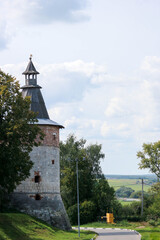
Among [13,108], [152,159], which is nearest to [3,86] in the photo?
[13,108]

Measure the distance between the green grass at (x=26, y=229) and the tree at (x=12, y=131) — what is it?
324 cm

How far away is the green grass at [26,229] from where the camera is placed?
4219 centimetres

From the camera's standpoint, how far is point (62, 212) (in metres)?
56.2

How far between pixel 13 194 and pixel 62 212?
Result: 5.81 m

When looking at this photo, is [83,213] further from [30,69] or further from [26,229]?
[26,229]

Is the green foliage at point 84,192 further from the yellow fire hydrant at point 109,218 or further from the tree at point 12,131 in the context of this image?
the tree at point 12,131

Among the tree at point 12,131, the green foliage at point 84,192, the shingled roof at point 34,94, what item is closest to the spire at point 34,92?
the shingled roof at point 34,94

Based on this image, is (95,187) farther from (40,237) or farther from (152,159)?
(40,237)

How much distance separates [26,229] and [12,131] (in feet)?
30.7

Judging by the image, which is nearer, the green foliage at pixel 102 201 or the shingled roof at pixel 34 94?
the shingled roof at pixel 34 94

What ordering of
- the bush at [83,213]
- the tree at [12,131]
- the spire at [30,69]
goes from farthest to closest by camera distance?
the bush at [83,213], the spire at [30,69], the tree at [12,131]

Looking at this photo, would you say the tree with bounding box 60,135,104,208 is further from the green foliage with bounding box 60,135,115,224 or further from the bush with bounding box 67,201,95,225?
the bush with bounding box 67,201,95,225

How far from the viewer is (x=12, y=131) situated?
44.3 metres

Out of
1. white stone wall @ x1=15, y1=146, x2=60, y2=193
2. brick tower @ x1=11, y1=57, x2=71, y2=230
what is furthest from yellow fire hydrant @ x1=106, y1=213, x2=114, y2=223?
white stone wall @ x1=15, y1=146, x2=60, y2=193
